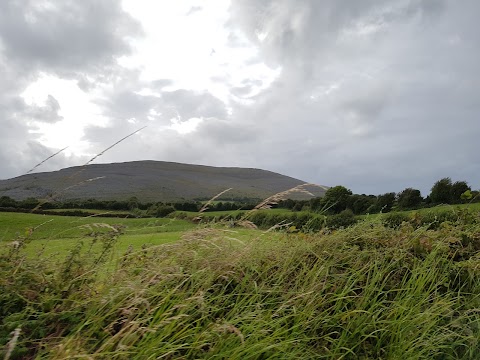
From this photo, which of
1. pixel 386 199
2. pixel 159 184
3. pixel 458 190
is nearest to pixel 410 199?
pixel 386 199

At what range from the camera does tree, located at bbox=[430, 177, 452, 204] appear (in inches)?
474

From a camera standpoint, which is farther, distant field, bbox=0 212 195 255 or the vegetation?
distant field, bbox=0 212 195 255

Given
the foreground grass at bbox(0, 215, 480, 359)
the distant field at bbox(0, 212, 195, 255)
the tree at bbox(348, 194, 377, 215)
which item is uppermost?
the tree at bbox(348, 194, 377, 215)

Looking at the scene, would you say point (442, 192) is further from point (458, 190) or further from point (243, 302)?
point (243, 302)

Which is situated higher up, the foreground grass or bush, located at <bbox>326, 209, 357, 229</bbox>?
bush, located at <bbox>326, 209, 357, 229</bbox>

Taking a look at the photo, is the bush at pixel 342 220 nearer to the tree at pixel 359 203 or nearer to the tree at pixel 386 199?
the tree at pixel 359 203

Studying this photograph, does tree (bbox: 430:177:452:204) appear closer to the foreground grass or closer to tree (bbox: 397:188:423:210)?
tree (bbox: 397:188:423:210)

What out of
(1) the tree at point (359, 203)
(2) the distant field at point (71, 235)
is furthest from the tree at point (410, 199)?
(2) the distant field at point (71, 235)

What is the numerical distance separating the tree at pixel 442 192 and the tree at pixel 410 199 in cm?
40

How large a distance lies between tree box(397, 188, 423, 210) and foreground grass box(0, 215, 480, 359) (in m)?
7.71

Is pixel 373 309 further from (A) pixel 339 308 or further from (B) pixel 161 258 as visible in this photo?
(B) pixel 161 258

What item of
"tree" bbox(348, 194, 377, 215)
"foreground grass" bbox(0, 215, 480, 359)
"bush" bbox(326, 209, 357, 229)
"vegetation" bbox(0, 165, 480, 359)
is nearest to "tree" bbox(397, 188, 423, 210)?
"tree" bbox(348, 194, 377, 215)

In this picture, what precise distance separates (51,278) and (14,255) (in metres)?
0.49

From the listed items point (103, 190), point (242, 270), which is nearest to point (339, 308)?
point (242, 270)
